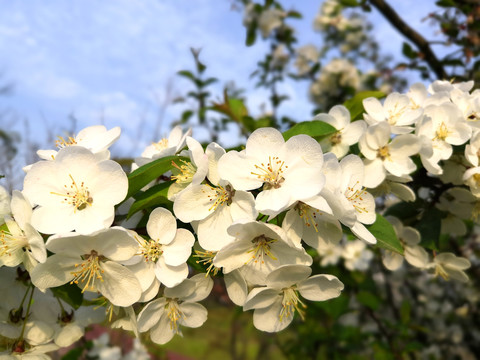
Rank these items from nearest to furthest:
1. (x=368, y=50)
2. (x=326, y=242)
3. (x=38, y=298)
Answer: (x=326, y=242)
(x=38, y=298)
(x=368, y=50)

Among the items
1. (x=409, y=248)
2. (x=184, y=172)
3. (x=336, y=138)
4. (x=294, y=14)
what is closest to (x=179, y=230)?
(x=184, y=172)

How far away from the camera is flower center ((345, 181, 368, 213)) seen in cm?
107

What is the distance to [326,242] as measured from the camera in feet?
3.32

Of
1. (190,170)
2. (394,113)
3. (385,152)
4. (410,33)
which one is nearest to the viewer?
(190,170)

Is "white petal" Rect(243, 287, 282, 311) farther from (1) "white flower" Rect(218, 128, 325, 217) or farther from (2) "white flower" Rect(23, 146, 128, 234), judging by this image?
(2) "white flower" Rect(23, 146, 128, 234)

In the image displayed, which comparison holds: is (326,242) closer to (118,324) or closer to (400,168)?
(400,168)

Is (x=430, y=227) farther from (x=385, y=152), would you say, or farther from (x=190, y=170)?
(x=190, y=170)

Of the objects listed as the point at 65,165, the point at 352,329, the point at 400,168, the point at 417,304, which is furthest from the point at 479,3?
the point at 417,304

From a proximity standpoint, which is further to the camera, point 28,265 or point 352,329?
point 352,329

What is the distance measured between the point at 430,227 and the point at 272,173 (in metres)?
0.90

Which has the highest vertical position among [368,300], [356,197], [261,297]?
[356,197]

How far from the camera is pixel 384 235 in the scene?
110 cm

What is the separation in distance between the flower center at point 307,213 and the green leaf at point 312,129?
0.26 m

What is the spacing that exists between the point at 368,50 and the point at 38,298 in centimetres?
503
